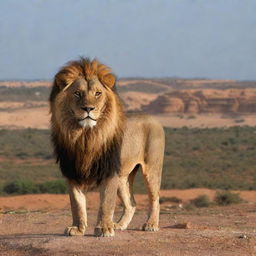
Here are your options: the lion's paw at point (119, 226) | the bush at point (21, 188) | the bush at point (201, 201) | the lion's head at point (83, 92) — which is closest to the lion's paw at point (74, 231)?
the lion's paw at point (119, 226)

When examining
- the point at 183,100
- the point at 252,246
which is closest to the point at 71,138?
the point at 252,246

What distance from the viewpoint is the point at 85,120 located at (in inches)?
320

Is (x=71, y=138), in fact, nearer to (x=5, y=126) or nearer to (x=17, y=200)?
(x=17, y=200)

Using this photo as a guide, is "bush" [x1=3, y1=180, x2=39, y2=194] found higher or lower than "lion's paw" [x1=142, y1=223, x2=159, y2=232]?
lower

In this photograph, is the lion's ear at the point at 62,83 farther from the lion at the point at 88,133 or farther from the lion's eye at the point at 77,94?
the lion's eye at the point at 77,94

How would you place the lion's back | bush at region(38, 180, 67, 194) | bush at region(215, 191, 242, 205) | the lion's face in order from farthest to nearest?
bush at region(38, 180, 67, 194)
bush at region(215, 191, 242, 205)
the lion's back
the lion's face

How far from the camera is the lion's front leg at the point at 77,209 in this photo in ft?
28.6

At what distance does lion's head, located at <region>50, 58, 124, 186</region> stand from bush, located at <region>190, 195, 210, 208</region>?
40.1 ft

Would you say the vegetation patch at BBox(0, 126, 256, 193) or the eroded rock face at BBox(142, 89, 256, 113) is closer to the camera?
the vegetation patch at BBox(0, 126, 256, 193)

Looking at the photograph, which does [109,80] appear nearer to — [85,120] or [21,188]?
[85,120]

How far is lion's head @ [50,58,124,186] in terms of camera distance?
8.23 m

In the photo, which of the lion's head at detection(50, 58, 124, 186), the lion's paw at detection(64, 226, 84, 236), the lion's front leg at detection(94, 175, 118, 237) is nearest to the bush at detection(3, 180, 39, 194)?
the lion's paw at detection(64, 226, 84, 236)

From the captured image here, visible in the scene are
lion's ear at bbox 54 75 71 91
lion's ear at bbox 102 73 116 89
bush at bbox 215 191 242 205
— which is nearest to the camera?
lion's ear at bbox 54 75 71 91

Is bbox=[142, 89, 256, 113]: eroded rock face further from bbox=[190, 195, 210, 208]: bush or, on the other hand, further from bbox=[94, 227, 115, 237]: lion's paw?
bbox=[94, 227, 115, 237]: lion's paw
